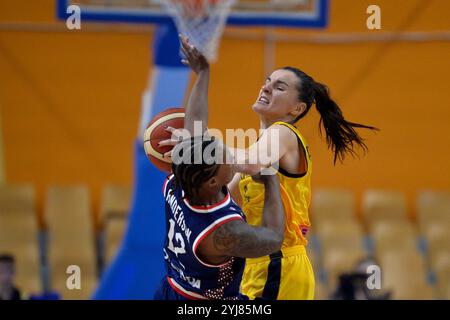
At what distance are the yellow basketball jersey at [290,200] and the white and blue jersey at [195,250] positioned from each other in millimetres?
427

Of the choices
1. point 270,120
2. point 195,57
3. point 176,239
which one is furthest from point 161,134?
point 176,239

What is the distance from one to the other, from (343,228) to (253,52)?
232cm

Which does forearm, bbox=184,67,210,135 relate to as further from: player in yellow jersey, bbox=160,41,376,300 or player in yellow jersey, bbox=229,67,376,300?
player in yellow jersey, bbox=229,67,376,300

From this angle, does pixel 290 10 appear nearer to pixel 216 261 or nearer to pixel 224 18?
pixel 224 18

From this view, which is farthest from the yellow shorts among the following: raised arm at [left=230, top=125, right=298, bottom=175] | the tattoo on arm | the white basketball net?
the white basketball net

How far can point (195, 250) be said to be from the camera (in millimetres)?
3691

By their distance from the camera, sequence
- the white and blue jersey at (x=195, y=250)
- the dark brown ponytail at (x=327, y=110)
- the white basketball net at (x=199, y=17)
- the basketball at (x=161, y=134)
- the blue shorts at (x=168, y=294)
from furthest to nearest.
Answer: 1. the white basketball net at (x=199, y=17)
2. the dark brown ponytail at (x=327, y=110)
3. the basketball at (x=161, y=134)
4. the blue shorts at (x=168, y=294)
5. the white and blue jersey at (x=195, y=250)

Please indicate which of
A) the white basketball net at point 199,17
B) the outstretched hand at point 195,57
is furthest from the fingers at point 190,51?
the white basketball net at point 199,17

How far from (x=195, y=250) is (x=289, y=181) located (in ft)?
2.36

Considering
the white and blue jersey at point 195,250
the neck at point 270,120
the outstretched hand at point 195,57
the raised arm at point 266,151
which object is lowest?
the white and blue jersey at point 195,250

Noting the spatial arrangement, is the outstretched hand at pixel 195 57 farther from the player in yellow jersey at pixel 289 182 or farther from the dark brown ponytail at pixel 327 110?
the dark brown ponytail at pixel 327 110

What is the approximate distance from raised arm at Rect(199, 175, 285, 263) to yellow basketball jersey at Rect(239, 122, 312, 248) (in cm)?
40

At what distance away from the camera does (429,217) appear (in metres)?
10.3

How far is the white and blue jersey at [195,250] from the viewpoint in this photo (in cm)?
368
